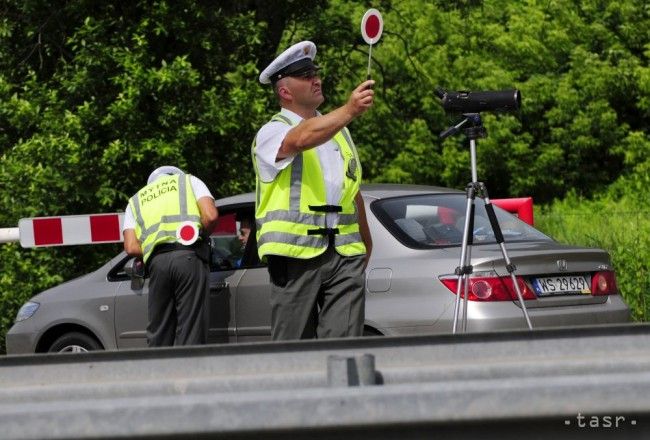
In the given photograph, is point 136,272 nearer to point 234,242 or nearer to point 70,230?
point 234,242

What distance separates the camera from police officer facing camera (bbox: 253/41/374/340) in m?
6.25

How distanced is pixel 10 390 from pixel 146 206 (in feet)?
19.0

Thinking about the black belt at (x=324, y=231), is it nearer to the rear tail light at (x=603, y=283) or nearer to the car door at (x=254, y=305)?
the car door at (x=254, y=305)

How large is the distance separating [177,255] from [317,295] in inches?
97.1

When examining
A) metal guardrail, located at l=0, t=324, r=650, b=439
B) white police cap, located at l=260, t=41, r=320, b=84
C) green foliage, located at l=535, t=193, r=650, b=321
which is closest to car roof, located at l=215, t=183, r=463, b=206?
white police cap, located at l=260, t=41, r=320, b=84

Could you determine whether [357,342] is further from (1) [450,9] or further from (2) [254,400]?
(1) [450,9]

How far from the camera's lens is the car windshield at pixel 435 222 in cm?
813

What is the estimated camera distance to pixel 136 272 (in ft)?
30.4

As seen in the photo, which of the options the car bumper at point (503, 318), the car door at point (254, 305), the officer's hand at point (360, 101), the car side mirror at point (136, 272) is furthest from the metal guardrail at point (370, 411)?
the car side mirror at point (136, 272)

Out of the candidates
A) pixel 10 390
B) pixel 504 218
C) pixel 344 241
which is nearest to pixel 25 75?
pixel 504 218

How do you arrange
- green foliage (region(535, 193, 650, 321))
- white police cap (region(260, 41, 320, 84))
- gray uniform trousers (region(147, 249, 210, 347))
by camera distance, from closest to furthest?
1. white police cap (region(260, 41, 320, 84))
2. gray uniform trousers (region(147, 249, 210, 347))
3. green foliage (region(535, 193, 650, 321))

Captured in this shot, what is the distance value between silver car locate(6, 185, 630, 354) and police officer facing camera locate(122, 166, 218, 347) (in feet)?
0.72

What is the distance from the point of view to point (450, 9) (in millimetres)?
18844

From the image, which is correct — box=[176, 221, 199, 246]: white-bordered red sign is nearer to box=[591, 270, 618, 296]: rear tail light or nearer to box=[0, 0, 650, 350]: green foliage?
box=[591, 270, 618, 296]: rear tail light
